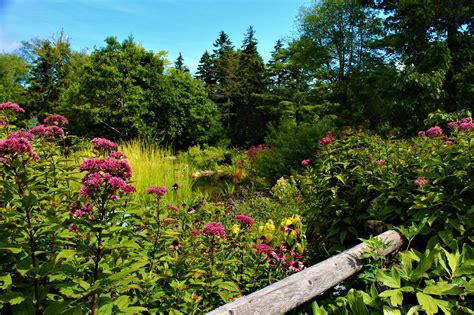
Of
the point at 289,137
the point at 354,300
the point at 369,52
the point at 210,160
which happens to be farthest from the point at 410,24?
the point at 354,300

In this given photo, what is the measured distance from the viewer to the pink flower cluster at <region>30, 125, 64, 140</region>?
8.29 ft

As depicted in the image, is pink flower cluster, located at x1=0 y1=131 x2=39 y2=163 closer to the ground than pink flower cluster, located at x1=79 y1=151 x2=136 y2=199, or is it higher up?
higher up

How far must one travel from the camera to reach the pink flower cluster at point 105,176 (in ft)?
5.30

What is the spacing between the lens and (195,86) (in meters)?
18.6

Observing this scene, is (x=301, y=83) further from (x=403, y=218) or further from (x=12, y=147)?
(x=12, y=147)

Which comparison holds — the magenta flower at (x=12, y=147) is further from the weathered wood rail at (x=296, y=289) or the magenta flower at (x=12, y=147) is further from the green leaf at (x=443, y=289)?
the green leaf at (x=443, y=289)

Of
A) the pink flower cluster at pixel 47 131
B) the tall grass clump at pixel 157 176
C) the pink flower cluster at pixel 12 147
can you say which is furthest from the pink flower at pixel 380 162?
the tall grass clump at pixel 157 176

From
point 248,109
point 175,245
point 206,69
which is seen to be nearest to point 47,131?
point 175,245

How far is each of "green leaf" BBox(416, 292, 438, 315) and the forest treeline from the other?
26.0 ft

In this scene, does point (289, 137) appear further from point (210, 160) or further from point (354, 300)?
point (354, 300)

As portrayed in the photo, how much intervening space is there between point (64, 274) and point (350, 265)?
65.3 inches

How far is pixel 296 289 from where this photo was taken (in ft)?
6.40

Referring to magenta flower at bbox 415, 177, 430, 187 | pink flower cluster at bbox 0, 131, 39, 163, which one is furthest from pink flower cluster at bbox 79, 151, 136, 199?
magenta flower at bbox 415, 177, 430, 187

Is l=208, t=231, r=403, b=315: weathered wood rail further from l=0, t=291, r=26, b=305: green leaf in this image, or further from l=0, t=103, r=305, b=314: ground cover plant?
l=0, t=291, r=26, b=305: green leaf
